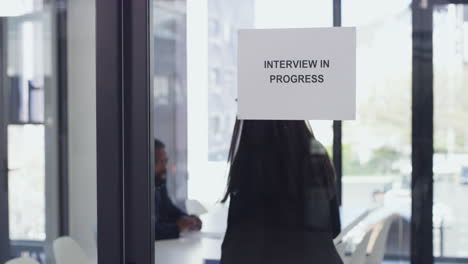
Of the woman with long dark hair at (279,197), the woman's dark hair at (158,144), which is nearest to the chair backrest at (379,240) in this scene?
the woman with long dark hair at (279,197)

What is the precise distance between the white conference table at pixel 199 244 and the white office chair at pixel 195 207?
0.02 m

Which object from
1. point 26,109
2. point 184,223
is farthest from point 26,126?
point 184,223

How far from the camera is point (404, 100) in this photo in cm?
175

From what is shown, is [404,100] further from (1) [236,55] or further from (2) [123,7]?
(2) [123,7]

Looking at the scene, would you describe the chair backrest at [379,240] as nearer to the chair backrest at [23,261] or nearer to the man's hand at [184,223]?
the man's hand at [184,223]

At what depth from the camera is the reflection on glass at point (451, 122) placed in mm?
1704

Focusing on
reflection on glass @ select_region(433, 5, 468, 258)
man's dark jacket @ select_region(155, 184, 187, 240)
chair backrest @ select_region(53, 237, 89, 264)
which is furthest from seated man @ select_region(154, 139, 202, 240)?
reflection on glass @ select_region(433, 5, 468, 258)

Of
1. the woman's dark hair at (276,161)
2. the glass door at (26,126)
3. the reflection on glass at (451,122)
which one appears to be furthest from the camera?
the glass door at (26,126)

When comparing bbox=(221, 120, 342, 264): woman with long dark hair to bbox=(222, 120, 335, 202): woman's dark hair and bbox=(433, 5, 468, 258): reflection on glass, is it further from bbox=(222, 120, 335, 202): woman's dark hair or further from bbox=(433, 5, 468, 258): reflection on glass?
bbox=(433, 5, 468, 258): reflection on glass

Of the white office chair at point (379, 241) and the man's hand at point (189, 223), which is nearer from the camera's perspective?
the white office chair at point (379, 241)

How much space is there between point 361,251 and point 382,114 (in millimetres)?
425

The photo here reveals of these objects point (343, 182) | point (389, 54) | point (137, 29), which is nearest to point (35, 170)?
point (137, 29)

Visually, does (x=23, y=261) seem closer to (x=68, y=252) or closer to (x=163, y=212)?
(x=68, y=252)

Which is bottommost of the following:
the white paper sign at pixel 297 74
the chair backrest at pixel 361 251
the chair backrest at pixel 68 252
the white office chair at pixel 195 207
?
the chair backrest at pixel 68 252
